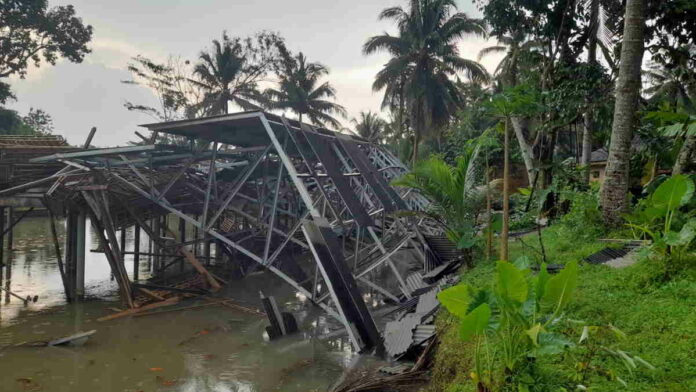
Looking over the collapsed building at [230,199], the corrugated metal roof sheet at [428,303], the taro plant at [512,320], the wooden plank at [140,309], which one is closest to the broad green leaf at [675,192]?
the taro plant at [512,320]

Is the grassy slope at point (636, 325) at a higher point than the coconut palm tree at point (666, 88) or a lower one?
lower

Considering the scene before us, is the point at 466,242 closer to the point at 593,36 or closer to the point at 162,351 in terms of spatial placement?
the point at 162,351

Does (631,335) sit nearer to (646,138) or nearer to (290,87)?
(646,138)

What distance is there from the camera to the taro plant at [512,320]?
344 cm

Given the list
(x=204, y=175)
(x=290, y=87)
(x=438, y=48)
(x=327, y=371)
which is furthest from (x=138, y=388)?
(x=290, y=87)

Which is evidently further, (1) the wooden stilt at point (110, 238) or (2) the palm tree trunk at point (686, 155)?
(1) the wooden stilt at point (110, 238)

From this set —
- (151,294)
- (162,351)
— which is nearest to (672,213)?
(162,351)

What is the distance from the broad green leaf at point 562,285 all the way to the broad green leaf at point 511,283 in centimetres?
36

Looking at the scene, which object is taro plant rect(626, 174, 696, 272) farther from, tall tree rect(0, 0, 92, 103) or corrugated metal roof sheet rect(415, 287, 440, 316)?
tall tree rect(0, 0, 92, 103)

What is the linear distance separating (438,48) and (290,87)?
11483mm

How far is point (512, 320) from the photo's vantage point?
12.2ft

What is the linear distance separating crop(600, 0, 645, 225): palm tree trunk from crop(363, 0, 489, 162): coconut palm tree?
17.4 metres

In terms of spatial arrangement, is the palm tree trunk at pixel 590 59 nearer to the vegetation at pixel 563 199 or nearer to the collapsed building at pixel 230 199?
the vegetation at pixel 563 199

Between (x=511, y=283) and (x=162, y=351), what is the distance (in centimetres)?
756
